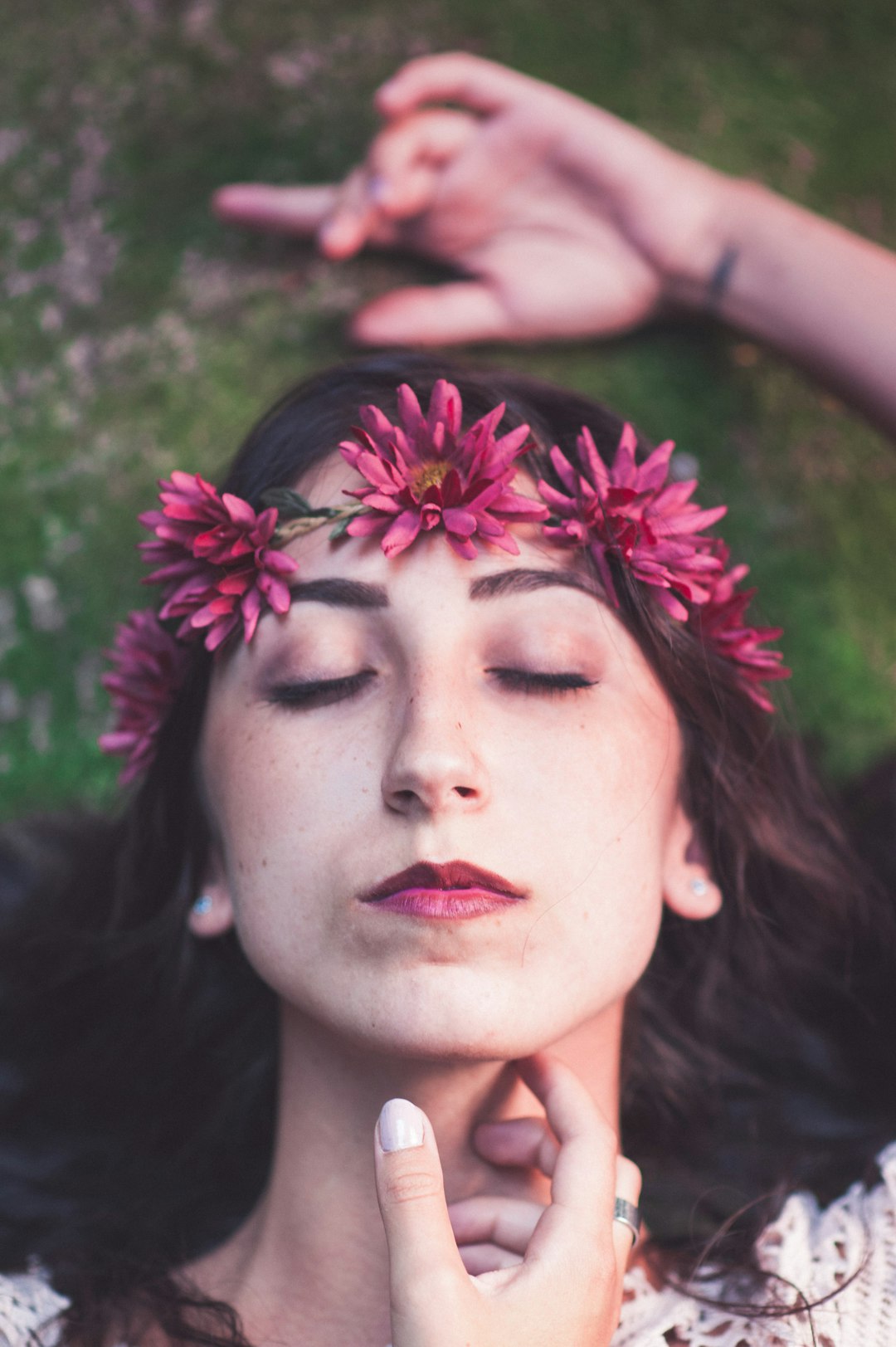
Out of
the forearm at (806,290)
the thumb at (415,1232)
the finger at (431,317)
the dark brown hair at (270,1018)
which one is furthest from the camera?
the finger at (431,317)

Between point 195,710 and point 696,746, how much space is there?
87 centimetres

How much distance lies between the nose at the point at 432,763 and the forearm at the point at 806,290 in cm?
142

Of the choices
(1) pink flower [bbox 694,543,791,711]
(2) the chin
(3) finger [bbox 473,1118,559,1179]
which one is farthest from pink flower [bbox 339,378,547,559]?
(3) finger [bbox 473,1118,559,1179]

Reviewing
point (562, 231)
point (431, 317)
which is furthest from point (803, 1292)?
point (562, 231)

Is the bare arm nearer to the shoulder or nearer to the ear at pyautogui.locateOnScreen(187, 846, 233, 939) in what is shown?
the ear at pyautogui.locateOnScreen(187, 846, 233, 939)

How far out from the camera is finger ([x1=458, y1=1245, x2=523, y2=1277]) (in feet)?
6.00

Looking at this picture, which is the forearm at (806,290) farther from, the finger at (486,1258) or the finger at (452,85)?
the finger at (486,1258)

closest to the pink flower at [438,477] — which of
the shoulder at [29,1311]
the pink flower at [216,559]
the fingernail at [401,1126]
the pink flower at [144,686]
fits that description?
the pink flower at [216,559]

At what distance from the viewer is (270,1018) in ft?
8.46

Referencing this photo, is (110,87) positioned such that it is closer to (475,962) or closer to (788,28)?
(788,28)

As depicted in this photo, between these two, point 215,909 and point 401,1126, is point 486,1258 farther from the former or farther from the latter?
point 215,909

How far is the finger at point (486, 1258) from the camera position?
6.00 ft

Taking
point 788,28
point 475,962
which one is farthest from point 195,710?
point 788,28

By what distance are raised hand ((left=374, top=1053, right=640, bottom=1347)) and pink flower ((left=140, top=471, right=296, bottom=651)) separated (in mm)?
795
